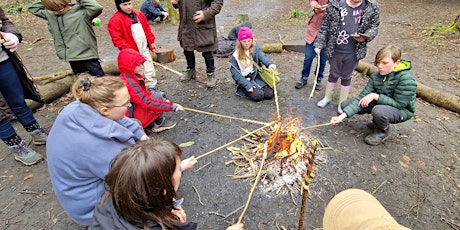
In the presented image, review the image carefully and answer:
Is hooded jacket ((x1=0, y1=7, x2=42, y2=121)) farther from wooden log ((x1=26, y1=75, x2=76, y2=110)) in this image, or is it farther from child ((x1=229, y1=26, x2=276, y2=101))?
child ((x1=229, y1=26, x2=276, y2=101))

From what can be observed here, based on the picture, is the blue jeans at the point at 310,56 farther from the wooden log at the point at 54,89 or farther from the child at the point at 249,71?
the wooden log at the point at 54,89

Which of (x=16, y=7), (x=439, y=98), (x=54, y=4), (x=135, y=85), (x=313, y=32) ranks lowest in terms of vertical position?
(x=16, y=7)

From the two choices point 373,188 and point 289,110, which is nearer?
point 373,188

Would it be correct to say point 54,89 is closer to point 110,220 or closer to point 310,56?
point 110,220

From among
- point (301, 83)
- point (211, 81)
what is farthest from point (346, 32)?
point (211, 81)

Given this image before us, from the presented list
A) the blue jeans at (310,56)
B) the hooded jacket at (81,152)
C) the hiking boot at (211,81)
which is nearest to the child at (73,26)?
the hiking boot at (211,81)

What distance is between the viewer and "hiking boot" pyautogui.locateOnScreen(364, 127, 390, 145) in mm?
3664

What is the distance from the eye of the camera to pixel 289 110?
4.53 meters

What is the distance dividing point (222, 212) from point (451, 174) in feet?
8.94

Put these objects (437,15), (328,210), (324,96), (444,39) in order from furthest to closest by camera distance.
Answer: (437,15), (444,39), (324,96), (328,210)

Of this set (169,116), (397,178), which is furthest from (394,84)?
(169,116)

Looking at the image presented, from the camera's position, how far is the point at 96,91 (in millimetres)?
2268

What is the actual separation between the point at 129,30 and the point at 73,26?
0.80 metres

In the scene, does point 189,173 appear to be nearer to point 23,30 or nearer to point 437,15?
point 23,30
